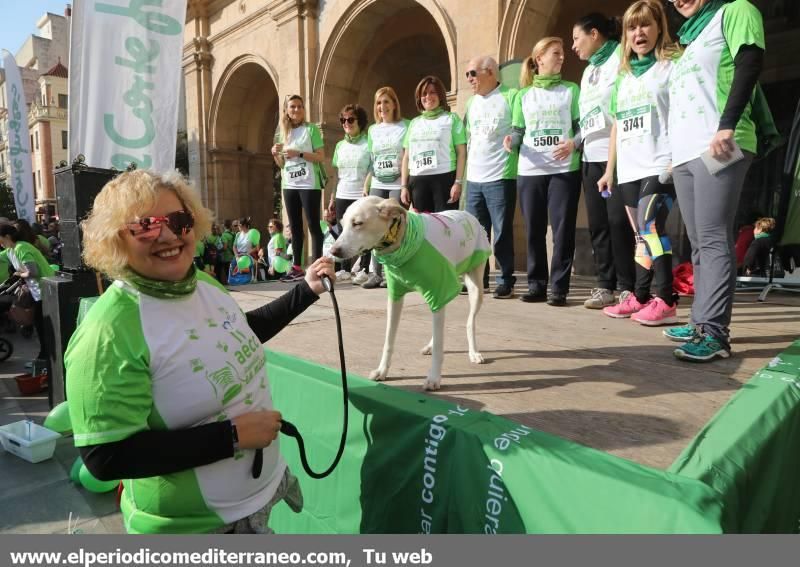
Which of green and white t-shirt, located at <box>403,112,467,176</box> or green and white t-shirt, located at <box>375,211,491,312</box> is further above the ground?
green and white t-shirt, located at <box>403,112,467,176</box>

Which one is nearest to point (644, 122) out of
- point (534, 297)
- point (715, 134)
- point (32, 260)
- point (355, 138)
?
point (715, 134)

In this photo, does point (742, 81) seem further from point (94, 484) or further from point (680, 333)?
point (94, 484)

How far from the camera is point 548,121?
4469mm

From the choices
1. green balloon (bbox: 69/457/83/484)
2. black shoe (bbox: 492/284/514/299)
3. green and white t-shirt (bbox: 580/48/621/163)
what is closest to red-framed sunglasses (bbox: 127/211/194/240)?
green balloon (bbox: 69/457/83/484)

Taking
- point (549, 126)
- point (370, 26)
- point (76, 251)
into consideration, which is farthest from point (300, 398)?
point (370, 26)

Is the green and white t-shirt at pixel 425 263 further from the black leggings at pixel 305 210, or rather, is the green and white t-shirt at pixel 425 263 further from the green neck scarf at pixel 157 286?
the black leggings at pixel 305 210

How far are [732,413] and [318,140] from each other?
5.66m

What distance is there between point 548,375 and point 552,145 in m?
2.64

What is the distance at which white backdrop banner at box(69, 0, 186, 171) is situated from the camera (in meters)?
3.90

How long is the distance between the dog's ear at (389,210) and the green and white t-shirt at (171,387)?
109 centimetres

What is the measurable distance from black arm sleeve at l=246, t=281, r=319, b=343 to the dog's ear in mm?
673

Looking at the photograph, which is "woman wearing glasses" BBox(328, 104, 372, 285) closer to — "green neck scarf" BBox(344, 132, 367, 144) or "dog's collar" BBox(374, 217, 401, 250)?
"green neck scarf" BBox(344, 132, 367, 144)

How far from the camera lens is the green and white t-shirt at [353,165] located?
6367 millimetres

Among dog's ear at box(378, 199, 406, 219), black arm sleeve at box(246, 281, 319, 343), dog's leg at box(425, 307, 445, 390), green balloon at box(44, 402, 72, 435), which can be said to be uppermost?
dog's ear at box(378, 199, 406, 219)
